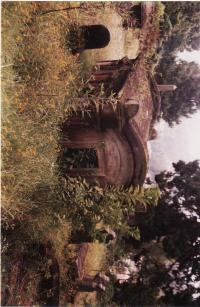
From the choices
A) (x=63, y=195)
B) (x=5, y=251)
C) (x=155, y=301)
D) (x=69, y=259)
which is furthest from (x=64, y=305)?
(x=63, y=195)

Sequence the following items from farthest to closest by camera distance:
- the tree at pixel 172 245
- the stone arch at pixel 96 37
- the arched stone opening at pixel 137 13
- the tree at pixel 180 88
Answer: the tree at pixel 180 88 → the stone arch at pixel 96 37 → the arched stone opening at pixel 137 13 → the tree at pixel 172 245

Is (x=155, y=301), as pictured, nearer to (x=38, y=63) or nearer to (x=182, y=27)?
(x=38, y=63)

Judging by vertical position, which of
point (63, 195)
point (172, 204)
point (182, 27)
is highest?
point (182, 27)

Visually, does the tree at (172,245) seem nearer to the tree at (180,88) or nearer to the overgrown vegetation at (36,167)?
the overgrown vegetation at (36,167)

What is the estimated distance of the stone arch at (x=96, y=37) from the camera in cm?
1308

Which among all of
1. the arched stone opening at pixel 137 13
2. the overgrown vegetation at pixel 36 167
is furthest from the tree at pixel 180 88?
the overgrown vegetation at pixel 36 167

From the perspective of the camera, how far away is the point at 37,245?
891 cm

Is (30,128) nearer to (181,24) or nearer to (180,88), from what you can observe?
(181,24)

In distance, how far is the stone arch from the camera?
42.9ft

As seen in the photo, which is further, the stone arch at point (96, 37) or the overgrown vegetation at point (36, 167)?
the stone arch at point (96, 37)

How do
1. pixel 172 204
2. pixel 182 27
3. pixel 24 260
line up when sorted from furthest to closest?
pixel 182 27 < pixel 172 204 < pixel 24 260

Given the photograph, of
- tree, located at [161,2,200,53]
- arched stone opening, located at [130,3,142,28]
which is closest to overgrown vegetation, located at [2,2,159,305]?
arched stone opening, located at [130,3,142,28]

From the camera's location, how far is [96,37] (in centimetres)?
1348

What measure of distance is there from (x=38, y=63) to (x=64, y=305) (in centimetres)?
688
